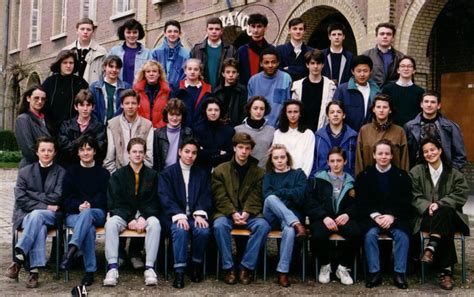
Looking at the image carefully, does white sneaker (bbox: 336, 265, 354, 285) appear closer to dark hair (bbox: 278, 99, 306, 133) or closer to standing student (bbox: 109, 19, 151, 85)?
dark hair (bbox: 278, 99, 306, 133)

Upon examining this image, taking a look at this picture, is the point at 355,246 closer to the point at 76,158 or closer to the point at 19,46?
the point at 76,158

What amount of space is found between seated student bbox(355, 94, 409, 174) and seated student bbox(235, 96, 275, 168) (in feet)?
3.21

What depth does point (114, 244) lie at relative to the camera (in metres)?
6.04

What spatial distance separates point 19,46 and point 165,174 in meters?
25.9

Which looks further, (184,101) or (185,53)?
(185,53)

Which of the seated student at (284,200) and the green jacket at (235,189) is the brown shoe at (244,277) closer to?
the seated student at (284,200)

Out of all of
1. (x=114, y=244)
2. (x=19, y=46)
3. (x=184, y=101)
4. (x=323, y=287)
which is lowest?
(x=323, y=287)

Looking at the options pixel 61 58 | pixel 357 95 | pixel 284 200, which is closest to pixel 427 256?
pixel 284 200

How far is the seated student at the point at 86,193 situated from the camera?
612cm

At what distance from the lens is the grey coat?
6305mm

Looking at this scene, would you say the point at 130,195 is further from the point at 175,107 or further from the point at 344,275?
the point at 344,275

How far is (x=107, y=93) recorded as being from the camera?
710 centimetres

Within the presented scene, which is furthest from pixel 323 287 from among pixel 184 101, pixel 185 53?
pixel 185 53

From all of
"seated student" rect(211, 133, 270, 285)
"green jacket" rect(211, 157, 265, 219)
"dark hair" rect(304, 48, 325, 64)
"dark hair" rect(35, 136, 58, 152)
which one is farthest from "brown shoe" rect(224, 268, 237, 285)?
"dark hair" rect(304, 48, 325, 64)
